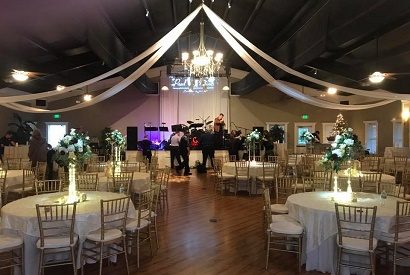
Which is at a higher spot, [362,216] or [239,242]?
[362,216]

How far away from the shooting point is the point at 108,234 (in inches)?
177

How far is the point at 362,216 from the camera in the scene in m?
4.48

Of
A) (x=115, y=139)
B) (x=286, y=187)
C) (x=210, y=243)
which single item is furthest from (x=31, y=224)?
(x=115, y=139)

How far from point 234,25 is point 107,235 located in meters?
9.29

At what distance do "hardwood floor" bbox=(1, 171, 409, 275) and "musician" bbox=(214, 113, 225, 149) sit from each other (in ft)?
25.6

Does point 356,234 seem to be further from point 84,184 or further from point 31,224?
point 84,184

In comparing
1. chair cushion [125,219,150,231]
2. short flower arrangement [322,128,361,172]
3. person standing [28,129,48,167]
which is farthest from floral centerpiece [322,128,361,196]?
person standing [28,129,48,167]

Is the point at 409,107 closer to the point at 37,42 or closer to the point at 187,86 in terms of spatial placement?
the point at 187,86

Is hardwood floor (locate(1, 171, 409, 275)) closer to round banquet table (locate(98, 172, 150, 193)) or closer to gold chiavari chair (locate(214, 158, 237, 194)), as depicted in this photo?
round banquet table (locate(98, 172, 150, 193))

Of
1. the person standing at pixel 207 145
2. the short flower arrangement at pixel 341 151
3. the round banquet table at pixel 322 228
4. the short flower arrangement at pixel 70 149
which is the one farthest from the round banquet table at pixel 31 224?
the person standing at pixel 207 145

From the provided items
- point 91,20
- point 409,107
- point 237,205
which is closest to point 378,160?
point 237,205

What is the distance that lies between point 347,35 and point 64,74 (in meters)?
9.47

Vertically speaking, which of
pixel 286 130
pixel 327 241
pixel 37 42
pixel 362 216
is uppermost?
pixel 37 42

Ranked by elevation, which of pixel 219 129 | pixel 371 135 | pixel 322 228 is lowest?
pixel 322 228
